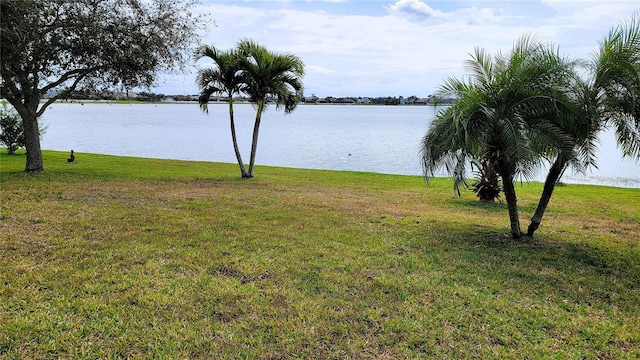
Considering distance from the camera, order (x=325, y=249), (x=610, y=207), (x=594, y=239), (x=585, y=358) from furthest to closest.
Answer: (x=610, y=207) → (x=594, y=239) → (x=325, y=249) → (x=585, y=358)

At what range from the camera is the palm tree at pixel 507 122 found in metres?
6.24

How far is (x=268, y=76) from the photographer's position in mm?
14453

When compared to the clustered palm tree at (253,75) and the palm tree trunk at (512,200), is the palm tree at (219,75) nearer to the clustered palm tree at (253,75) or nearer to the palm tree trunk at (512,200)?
the clustered palm tree at (253,75)

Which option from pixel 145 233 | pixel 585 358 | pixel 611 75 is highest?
pixel 611 75

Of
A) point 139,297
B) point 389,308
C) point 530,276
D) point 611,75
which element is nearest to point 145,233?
point 139,297

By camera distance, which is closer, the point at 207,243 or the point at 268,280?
the point at 268,280

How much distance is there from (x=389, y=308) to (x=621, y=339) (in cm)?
207

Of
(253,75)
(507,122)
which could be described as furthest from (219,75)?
(507,122)

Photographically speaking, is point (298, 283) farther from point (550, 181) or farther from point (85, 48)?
point (85, 48)

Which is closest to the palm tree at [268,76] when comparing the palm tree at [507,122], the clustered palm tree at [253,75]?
the clustered palm tree at [253,75]

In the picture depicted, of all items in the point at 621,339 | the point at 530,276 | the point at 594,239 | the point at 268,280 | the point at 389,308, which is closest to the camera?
the point at 621,339

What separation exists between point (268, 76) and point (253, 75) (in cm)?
52

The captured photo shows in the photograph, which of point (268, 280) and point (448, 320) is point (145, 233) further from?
point (448, 320)

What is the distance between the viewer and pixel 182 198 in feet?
31.6
